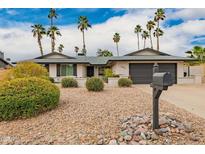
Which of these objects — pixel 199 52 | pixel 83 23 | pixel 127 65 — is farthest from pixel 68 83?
pixel 199 52

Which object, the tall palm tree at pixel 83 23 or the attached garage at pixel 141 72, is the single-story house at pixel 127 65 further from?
the tall palm tree at pixel 83 23

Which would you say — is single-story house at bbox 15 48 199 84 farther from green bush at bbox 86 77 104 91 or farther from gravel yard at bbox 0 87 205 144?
gravel yard at bbox 0 87 205 144

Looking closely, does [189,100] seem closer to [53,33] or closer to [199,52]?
[199,52]

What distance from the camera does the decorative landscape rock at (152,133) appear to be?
564 cm

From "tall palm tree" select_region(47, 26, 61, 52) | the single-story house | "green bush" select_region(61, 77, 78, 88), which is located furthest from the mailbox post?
"tall palm tree" select_region(47, 26, 61, 52)

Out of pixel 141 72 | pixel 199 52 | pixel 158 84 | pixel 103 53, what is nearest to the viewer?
pixel 158 84

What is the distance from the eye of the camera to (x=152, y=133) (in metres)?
5.81

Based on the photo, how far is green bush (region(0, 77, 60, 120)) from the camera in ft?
25.6

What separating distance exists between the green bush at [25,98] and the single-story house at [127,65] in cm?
1510

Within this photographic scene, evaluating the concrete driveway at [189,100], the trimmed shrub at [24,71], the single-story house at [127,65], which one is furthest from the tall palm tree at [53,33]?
the trimmed shrub at [24,71]

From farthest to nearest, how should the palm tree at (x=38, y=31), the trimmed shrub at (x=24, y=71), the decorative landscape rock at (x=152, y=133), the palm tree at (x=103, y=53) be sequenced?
→ the palm tree at (x=103, y=53), the palm tree at (x=38, y=31), the trimmed shrub at (x=24, y=71), the decorative landscape rock at (x=152, y=133)

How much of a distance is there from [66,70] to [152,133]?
69.2 feet

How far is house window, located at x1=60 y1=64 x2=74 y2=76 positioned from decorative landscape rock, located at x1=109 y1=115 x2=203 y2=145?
791 inches
